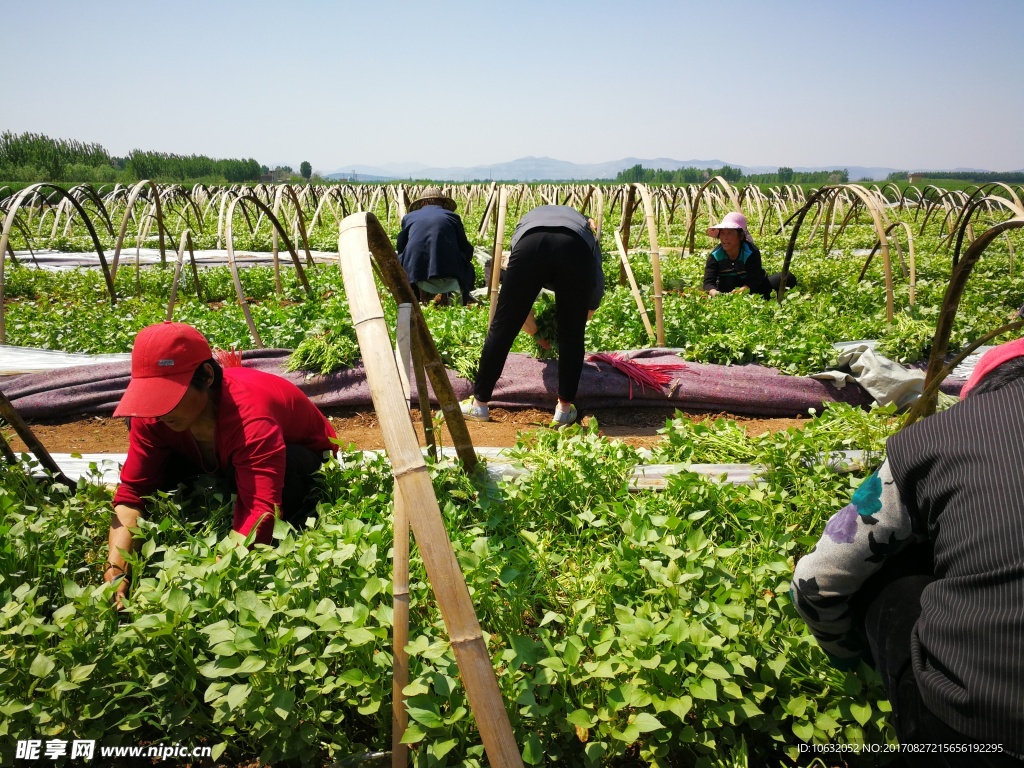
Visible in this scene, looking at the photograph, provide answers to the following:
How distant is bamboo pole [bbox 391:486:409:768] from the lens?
1388 mm

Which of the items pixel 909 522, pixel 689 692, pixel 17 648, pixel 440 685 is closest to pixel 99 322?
pixel 17 648

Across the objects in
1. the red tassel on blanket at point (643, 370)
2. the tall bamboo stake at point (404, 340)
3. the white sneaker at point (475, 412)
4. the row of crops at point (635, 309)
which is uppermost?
the tall bamboo stake at point (404, 340)

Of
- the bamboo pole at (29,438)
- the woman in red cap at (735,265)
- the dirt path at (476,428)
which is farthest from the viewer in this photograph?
the woman in red cap at (735,265)

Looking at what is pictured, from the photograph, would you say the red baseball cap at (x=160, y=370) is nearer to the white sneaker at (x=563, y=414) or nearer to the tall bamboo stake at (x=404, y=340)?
the tall bamboo stake at (x=404, y=340)

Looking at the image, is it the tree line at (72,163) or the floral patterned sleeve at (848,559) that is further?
the tree line at (72,163)

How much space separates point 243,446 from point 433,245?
406 centimetres

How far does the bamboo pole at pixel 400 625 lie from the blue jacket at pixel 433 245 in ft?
15.3

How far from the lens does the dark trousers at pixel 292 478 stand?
2291mm

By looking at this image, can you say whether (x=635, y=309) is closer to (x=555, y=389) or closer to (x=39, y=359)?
(x=555, y=389)

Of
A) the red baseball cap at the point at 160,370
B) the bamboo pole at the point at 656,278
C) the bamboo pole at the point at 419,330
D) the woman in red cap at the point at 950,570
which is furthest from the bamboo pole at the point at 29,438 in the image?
the bamboo pole at the point at 656,278

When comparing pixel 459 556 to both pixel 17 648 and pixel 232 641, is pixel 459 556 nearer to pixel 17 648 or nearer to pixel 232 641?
pixel 232 641

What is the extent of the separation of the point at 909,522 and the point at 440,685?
3.50ft

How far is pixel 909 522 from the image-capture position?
4.09 ft

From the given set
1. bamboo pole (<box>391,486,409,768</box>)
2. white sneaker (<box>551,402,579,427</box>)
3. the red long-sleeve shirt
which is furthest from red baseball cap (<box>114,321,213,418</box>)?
white sneaker (<box>551,402,579,427</box>)
